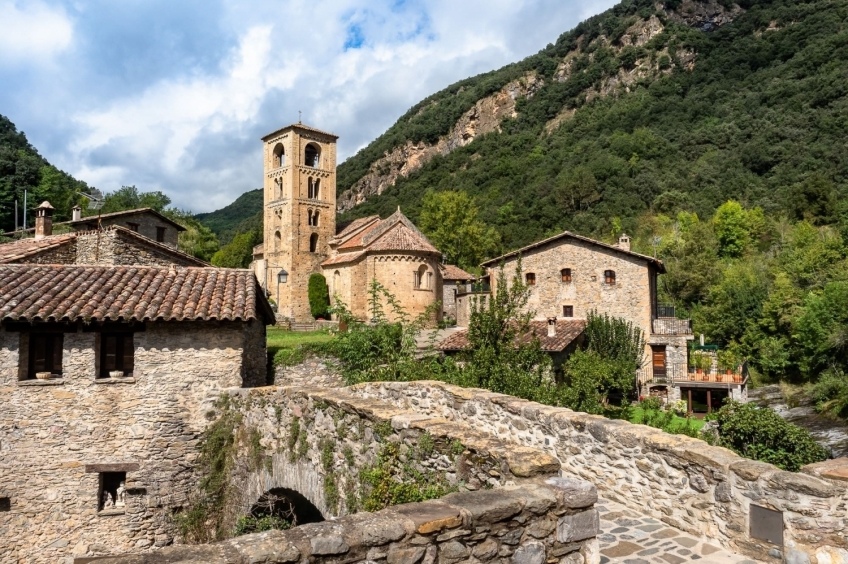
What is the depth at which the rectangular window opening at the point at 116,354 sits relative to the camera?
11.4 metres

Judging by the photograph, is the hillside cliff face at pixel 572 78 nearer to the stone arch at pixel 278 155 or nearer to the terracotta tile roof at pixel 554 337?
the stone arch at pixel 278 155

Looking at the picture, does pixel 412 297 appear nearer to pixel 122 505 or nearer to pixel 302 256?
pixel 302 256

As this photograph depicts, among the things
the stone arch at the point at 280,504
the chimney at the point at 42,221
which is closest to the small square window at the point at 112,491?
the stone arch at the point at 280,504

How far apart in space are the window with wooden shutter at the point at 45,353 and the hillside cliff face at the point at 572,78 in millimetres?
101057

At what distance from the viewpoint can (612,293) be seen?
29578 millimetres


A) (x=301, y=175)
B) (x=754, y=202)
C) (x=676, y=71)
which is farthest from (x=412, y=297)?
(x=676, y=71)

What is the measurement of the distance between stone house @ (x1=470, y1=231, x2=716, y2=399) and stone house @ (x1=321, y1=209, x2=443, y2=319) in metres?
5.96

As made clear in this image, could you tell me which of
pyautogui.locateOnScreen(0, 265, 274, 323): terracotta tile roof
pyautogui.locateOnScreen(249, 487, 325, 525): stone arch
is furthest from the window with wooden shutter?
pyautogui.locateOnScreen(249, 487, 325, 525): stone arch

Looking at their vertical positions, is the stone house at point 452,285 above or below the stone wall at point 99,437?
above

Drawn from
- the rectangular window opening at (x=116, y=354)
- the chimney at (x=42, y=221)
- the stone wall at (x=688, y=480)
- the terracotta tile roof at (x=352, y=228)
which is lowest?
the stone wall at (x=688, y=480)

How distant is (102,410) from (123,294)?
7.97 ft

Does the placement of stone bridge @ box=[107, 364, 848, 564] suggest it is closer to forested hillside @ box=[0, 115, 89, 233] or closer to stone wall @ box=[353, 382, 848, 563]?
stone wall @ box=[353, 382, 848, 563]

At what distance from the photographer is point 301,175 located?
44.4 metres

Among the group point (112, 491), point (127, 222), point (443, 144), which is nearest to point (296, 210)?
point (127, 222)
